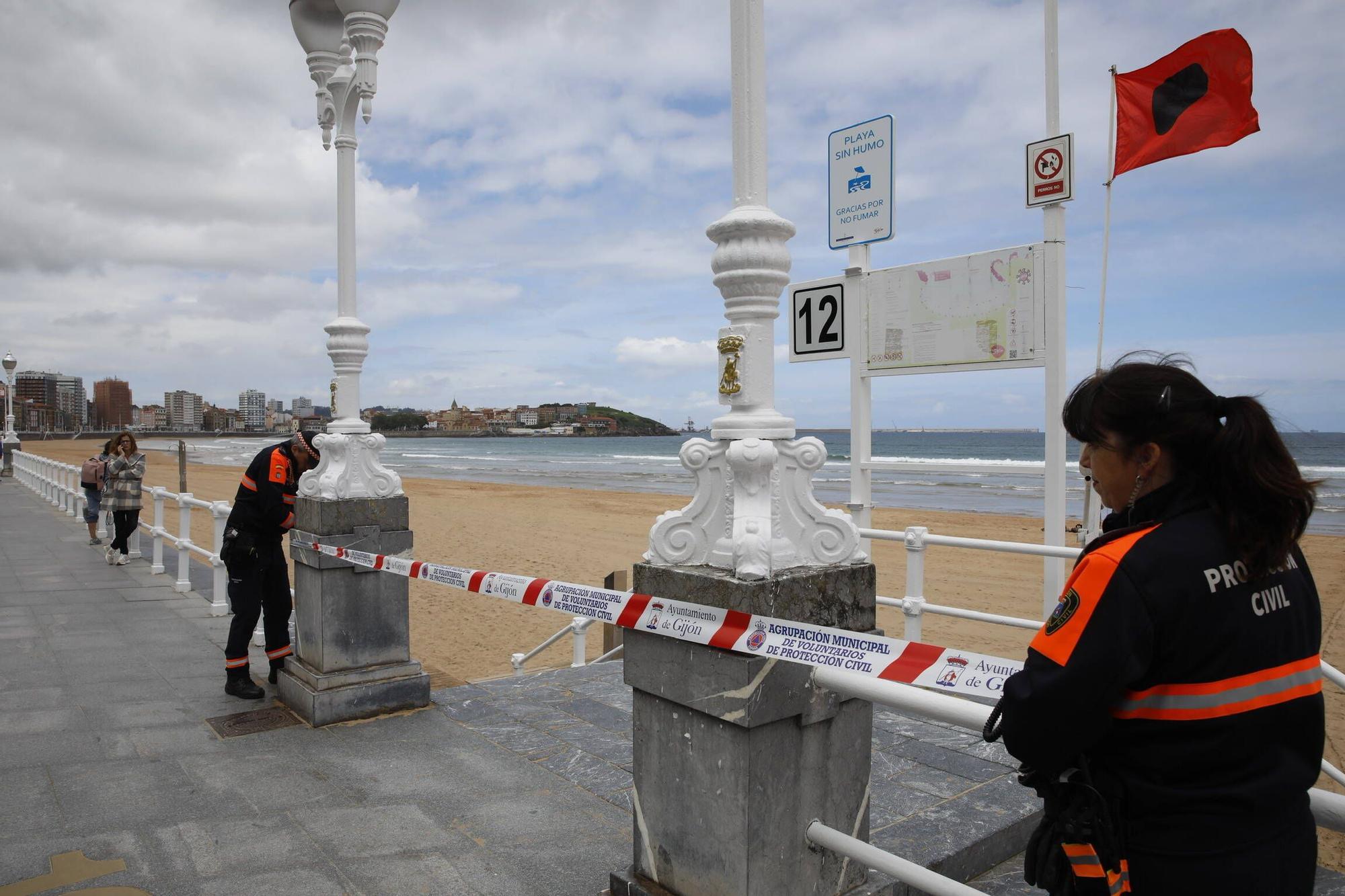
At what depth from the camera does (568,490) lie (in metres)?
35.9

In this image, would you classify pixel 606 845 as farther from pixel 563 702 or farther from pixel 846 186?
pixel 846 186

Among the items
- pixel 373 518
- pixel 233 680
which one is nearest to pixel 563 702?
pixel 373 518

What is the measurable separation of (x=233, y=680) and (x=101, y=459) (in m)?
9.97

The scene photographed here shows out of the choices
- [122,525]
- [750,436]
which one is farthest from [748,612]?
[122,525]

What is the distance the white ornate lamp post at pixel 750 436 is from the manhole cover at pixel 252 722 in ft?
10.7

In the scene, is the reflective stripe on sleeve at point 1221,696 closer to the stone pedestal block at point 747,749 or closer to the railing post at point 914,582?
the stone pedestal block at point 747,749

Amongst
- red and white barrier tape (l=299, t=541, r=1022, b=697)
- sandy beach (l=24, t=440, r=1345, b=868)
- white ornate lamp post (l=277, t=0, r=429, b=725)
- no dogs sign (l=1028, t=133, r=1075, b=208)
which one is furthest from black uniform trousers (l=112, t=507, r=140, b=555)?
no dogs sign (l=1028, t=133, r=1075, b=208)

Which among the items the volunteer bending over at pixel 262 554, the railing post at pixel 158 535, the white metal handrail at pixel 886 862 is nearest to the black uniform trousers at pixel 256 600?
the volunteer bending over at pixel 262 554

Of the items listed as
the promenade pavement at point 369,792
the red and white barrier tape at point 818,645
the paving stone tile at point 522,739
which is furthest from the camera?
the paving stone tile at point 522,739

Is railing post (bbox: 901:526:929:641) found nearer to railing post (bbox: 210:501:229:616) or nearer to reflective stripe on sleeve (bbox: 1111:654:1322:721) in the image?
reflective stripe on sleeve (bbox: 1111:654:1322:721)

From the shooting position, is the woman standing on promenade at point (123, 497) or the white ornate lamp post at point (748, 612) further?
the woman standing on promenade at point (123, 497)

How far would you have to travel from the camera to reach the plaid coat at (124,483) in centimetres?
1091

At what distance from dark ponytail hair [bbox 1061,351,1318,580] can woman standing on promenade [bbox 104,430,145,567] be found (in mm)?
11611

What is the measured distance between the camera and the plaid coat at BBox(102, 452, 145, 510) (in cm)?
1091
